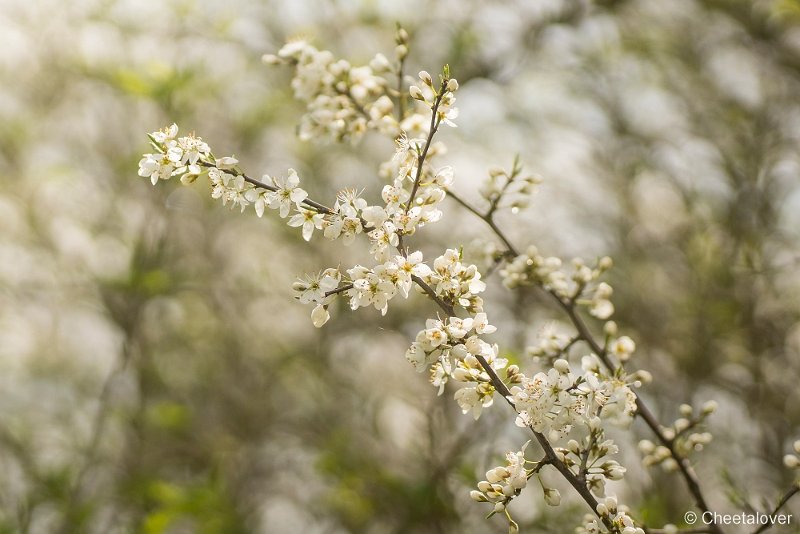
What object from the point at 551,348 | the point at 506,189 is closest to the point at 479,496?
the point at 551,348

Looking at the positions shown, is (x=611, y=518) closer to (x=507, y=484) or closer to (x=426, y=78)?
(x=507, y=484)

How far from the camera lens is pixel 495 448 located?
3.34 m

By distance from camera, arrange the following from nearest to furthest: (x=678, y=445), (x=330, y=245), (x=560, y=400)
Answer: (x=560, y=400), (x=678, y=445), (x=330, y=245)

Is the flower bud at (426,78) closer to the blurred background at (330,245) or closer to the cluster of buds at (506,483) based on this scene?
the cluster of buds at (506,483)

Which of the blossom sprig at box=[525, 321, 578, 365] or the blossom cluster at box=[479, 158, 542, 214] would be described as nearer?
the blossom sprig at box=[525, 321, 578, 365]

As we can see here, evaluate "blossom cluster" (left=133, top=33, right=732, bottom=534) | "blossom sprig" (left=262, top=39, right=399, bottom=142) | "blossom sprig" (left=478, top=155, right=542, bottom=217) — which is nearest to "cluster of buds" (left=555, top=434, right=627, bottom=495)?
"blossom cluster" (left=133, top=33, right=732, bottom=534)

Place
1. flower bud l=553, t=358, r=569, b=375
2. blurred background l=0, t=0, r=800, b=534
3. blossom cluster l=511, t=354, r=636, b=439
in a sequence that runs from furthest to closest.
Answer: blurred background l=0, t=0, r=800, b=534, flower bud l=553, t=358, r=569, b=375, blossom cluster l=511, t=354, r=636, b=439

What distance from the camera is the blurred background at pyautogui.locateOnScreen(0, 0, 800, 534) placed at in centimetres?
385

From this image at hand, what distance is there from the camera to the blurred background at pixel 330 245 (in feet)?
12.6

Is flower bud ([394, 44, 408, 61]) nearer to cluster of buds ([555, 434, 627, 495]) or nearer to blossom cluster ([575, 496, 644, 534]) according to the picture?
cluster of buds ([555, 434, 627, 495])

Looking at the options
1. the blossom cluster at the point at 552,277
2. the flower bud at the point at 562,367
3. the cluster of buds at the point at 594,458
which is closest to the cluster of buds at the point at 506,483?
the cluster of buds at the point at 594,458

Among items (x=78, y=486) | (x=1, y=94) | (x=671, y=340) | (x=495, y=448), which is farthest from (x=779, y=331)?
(x=1, y=94)

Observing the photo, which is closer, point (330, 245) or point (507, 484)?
point (507, 484)

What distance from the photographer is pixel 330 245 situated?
500 centimetres
